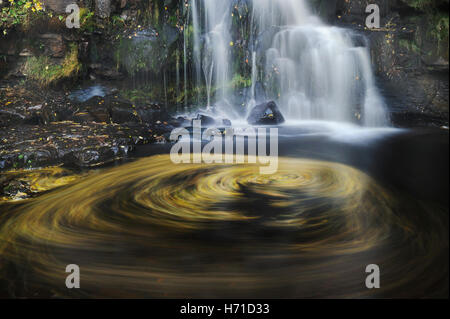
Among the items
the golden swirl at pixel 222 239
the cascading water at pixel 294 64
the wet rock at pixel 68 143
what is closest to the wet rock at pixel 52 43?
→ the wet rock at pixel 68 143

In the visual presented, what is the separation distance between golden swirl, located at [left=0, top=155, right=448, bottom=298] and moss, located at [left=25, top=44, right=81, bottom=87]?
5.76 meters

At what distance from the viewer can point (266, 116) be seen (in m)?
9.20

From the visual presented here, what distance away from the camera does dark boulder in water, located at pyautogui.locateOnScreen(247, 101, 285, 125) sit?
917 cm

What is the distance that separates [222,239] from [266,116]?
641 cm

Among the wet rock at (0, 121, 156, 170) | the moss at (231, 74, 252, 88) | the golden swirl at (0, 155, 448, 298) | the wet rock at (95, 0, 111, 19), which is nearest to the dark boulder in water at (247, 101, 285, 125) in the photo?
the moss at (231, 74, 252, 88)

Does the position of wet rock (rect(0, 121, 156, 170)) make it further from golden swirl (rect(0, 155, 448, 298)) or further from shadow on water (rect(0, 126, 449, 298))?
golden swirl (rect(0, 155, 448, 298))

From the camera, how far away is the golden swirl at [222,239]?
2.51 metres

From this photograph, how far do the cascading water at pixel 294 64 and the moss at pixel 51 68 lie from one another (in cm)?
342

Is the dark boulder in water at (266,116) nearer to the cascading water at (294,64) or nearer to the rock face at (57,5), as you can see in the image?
the cascading water at (294,64)

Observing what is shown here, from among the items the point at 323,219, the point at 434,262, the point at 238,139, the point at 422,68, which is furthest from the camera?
the point at 422,68

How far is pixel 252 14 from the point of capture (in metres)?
10.6

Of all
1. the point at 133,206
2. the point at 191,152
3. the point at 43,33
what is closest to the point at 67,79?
the point at 43,33

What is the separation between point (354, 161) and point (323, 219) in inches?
105
